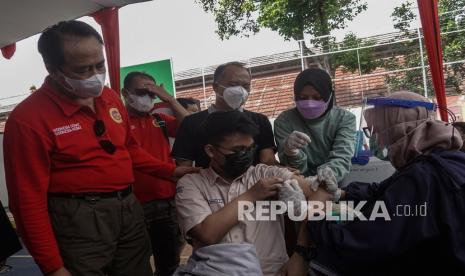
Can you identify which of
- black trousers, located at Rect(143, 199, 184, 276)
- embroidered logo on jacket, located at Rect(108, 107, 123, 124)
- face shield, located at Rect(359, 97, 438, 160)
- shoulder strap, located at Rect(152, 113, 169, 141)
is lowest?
black trousers, located at Rect(143, 199, 184, 276)

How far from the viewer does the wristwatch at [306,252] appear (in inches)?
62.2

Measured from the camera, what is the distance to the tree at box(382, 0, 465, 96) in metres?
7.06

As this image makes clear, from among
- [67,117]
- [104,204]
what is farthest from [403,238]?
[67,117]

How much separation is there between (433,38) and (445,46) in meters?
4.07

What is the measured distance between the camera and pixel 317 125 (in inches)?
87.0

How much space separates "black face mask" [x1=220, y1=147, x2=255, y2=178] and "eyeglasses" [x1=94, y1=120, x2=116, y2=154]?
1.62ft

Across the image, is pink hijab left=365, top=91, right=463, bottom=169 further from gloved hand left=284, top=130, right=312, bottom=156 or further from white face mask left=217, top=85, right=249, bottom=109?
white face mask left=217, top=85, right=249, bottom=109

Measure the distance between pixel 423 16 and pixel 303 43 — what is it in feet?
14.1

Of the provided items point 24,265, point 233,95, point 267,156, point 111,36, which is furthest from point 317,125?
point 24,265

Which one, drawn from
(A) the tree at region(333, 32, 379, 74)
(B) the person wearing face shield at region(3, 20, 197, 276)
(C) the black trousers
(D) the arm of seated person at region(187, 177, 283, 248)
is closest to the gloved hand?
(D) the arm of seated person at region(187, 177, 283, 248)

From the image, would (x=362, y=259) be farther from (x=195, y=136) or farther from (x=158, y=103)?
(x=158, y=103)

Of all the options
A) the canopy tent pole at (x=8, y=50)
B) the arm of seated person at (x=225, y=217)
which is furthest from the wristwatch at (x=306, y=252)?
the canopy tent pole at (x=8, y=50)

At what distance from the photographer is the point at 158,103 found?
305cm

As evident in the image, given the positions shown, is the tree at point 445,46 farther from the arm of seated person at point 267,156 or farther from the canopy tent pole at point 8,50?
the canopy tent pole at point 8,50
